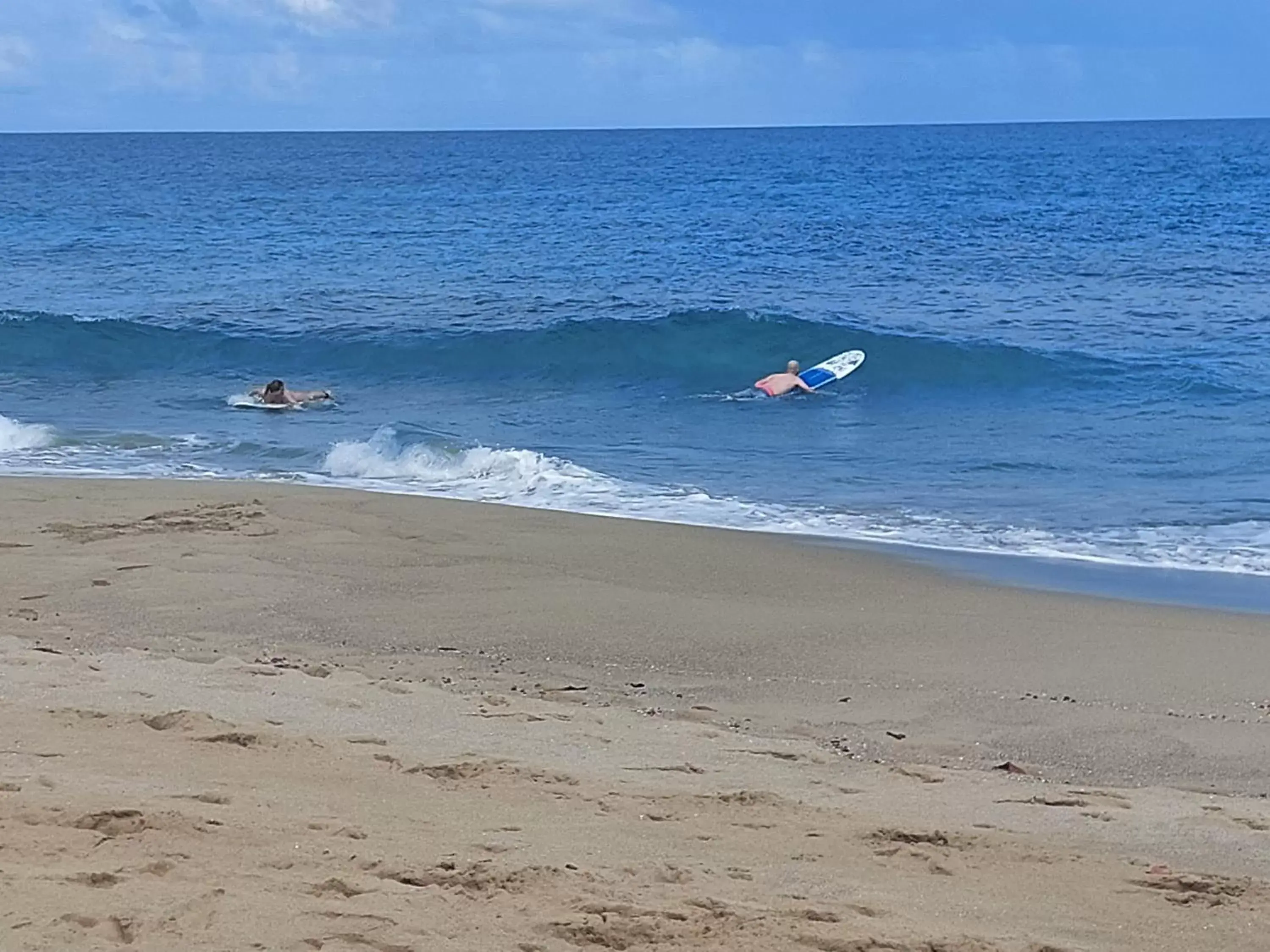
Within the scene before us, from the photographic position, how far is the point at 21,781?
14.7 feet

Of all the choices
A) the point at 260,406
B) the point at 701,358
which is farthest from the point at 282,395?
the point at 701,358

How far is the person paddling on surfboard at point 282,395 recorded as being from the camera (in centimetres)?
1572

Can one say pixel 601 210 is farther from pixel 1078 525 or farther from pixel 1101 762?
pixel 1101 762

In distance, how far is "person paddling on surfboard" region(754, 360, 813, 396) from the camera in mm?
16703

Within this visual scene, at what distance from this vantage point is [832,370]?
1816 cm

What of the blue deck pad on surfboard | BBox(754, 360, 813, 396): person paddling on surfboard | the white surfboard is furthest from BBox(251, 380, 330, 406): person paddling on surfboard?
the blue deck pad on surfboard

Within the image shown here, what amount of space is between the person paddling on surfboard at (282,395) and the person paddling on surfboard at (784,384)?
16.3ft

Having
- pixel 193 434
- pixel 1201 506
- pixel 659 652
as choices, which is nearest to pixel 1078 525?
pixel 1201 506

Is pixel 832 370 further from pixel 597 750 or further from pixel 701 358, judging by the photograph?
pixel 597 750

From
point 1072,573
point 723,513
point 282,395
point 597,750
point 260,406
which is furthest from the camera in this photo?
point 260,406

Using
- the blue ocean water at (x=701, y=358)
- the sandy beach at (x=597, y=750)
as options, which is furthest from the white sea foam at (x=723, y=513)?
the sandy beach at (x=597, y=750)

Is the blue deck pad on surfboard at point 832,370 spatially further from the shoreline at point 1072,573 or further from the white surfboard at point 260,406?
the shoreline at point 1072,573

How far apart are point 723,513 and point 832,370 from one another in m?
7.50

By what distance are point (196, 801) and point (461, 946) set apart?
132 cm
